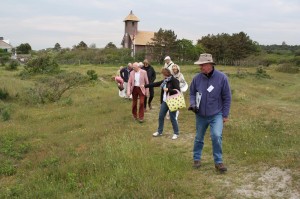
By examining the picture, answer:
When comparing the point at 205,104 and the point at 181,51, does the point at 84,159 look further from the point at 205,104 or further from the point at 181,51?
the point at 181,51

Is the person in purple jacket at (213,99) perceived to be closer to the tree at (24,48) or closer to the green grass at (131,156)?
the green grass at (131,156)

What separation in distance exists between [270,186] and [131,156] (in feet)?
8.59

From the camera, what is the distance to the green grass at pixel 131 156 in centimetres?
549

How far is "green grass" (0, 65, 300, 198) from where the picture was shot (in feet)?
18.0

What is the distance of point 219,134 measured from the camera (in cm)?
587

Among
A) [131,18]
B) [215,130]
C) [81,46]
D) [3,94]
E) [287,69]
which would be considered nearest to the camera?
[215,130]

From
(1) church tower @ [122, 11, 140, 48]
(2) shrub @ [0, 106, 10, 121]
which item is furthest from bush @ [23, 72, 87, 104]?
(1) church tower @ [122, 11, 140, 48]

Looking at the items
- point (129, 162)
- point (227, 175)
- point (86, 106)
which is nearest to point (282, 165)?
point (227, 175)

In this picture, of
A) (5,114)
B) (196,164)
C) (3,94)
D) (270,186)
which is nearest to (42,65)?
(3,94)

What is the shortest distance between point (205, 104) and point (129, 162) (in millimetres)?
1785

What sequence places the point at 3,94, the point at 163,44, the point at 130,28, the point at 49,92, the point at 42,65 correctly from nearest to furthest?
the point at 49,92
the point at 3,94
the point at 42,65
the point at 163,44
the point at 130,28

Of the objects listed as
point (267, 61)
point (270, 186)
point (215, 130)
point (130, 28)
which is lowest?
point (270, 186)

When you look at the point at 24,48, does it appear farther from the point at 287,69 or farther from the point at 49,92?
the point at 49,92

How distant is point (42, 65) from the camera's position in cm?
3083
